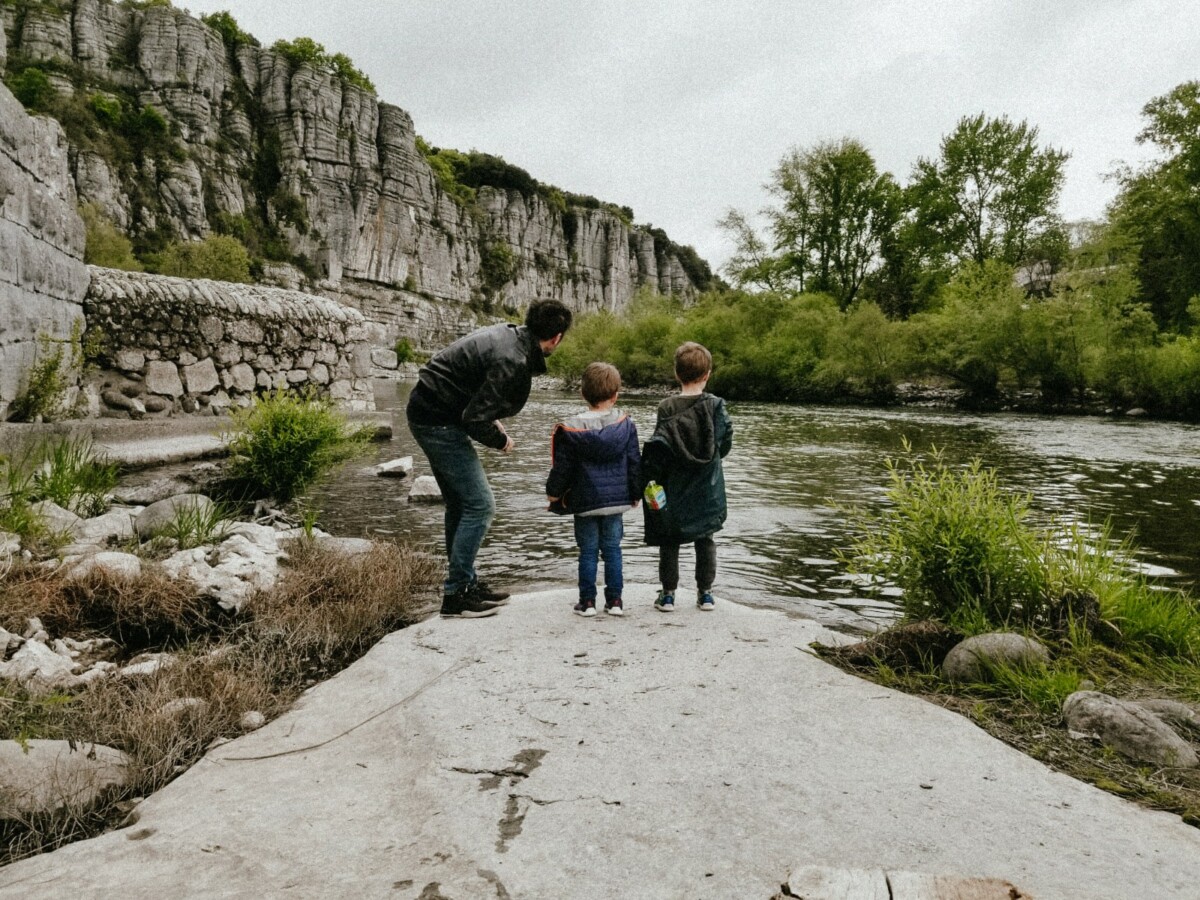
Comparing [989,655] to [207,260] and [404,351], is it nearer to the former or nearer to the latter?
[207,260]

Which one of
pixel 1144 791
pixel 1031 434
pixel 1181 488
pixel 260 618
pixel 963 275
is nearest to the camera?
pixel 1144 791

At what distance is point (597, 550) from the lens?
430cm

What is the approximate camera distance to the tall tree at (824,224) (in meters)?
41.8

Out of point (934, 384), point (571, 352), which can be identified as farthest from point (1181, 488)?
point (571, 352)

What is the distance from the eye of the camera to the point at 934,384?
99.9ft

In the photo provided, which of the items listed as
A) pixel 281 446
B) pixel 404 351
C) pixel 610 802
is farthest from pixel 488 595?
pixel 404 351

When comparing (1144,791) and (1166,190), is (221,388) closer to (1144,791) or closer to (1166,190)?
(1144,791)

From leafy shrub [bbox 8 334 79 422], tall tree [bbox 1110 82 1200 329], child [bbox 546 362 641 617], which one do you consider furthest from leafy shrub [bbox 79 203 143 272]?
tall tree [bbox 1110 82 1200 329]

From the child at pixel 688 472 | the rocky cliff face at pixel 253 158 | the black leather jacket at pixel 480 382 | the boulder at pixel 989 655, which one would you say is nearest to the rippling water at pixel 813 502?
the child at pixel 688 472

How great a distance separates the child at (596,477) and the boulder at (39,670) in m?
2.42

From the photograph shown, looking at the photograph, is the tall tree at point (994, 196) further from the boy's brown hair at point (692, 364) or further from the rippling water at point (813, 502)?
the boy's brown hair at point (692, 364)

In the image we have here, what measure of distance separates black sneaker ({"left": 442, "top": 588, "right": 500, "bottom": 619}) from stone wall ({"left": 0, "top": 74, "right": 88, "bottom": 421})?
13.7 ft

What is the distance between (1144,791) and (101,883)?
2.97 metres

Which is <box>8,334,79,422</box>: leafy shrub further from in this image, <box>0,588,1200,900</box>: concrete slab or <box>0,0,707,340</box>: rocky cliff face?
<box>0,0,707,340</box>: rocky cliff face
